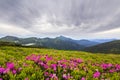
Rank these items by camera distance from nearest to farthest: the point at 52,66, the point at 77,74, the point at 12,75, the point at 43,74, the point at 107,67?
the point at 12,75 → the point at 43,74 → the point at 77,74 → the point at 52,66 → the point at 107,67

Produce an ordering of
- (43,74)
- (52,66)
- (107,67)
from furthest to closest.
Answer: (107,67)
(52,66)
(43,74)

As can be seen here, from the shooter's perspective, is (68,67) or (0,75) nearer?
(0,75)

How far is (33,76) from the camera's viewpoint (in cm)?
669

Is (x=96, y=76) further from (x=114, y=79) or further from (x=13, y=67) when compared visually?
(x=13, y=67)

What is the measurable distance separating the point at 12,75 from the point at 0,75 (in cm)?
56

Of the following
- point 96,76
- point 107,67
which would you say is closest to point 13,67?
point 96,76

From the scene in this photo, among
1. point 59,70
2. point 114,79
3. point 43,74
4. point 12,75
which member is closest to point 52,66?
point 59,70

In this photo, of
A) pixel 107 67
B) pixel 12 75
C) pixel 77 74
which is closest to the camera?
pixel 12 75

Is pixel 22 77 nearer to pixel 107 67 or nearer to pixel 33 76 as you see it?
pixel 33 76

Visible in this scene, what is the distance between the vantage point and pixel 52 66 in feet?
28.5

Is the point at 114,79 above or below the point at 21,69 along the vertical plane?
below

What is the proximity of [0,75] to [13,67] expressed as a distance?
1.07 metres

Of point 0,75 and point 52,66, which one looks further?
point 52,66

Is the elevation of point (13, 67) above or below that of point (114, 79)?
above
